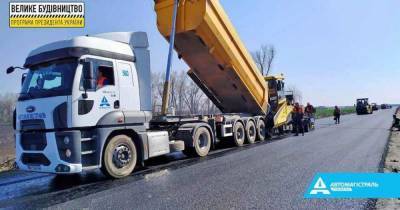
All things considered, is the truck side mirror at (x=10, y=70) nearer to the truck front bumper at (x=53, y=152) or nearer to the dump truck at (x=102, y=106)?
the dump truck at (x=102, y=106)

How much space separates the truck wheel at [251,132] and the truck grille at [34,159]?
7.59 meters

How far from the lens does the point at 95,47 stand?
6832 millimetres

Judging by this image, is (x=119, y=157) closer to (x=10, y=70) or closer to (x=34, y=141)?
(x=34, y=141)

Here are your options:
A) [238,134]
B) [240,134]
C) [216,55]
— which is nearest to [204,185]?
[216,55]

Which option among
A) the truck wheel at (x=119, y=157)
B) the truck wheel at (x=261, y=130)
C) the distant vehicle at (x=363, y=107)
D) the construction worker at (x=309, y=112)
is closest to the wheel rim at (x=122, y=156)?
the truck wheel at (x=119, y=157)

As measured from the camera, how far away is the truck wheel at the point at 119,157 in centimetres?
679

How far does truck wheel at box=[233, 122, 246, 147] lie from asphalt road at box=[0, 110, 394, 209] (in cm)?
237

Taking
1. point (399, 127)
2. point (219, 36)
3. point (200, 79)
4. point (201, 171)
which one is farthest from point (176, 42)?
point (399, 127)

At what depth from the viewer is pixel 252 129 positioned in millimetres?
12914

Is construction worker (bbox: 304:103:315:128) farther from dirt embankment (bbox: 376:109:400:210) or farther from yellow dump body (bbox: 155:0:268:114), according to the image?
dirt embankment (bbox: 376:109:400:210)

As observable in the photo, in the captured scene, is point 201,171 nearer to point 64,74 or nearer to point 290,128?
point 64,74

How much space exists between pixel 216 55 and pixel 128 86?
3926mm

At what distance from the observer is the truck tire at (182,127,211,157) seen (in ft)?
31.3

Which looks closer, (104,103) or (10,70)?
(104,103)
